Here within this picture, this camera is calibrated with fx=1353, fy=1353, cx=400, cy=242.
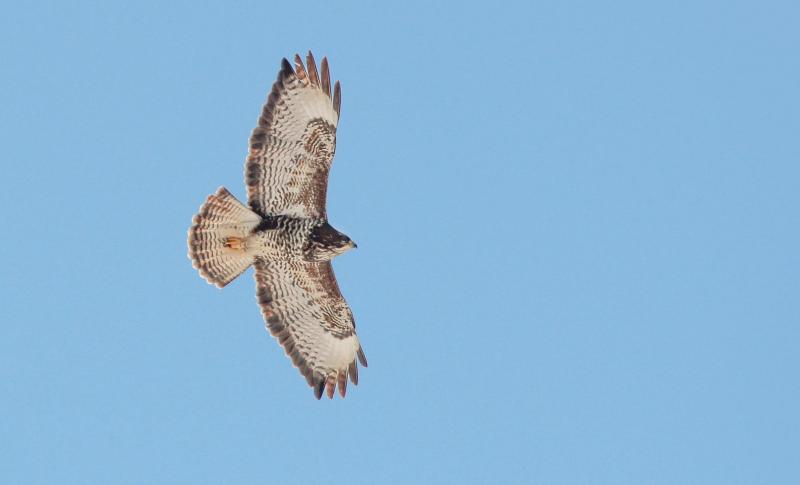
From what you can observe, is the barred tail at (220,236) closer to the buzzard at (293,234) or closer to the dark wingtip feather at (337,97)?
the buzzard at (293,234)

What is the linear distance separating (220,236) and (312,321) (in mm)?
1731

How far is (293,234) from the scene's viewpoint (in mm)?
15305

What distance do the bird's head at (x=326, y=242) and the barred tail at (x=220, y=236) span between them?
0.65m

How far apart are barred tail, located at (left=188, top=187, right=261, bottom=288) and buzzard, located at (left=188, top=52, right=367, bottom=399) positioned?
0.4 inches

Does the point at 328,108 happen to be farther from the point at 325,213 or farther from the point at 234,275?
the point at 234,275

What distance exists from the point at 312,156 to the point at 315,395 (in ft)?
9.59

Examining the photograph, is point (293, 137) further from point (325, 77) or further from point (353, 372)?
point (353, 372)

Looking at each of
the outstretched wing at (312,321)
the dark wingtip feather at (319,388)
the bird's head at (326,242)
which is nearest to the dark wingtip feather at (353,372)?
the outstretched wing at (312,321)

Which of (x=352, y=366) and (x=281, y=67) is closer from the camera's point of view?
(x=281, y=67)

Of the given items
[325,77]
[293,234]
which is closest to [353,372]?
[293,234]

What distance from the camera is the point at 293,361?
52.5 ft

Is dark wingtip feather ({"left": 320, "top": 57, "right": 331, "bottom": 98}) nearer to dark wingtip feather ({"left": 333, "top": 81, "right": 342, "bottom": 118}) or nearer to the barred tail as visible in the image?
dark wingtip feather ({"left": 333, "top": 81, "right": 342, "bottom": 118})

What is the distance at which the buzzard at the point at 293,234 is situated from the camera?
1487cm

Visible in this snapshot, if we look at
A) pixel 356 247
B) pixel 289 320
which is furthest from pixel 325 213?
pixel 289 320
